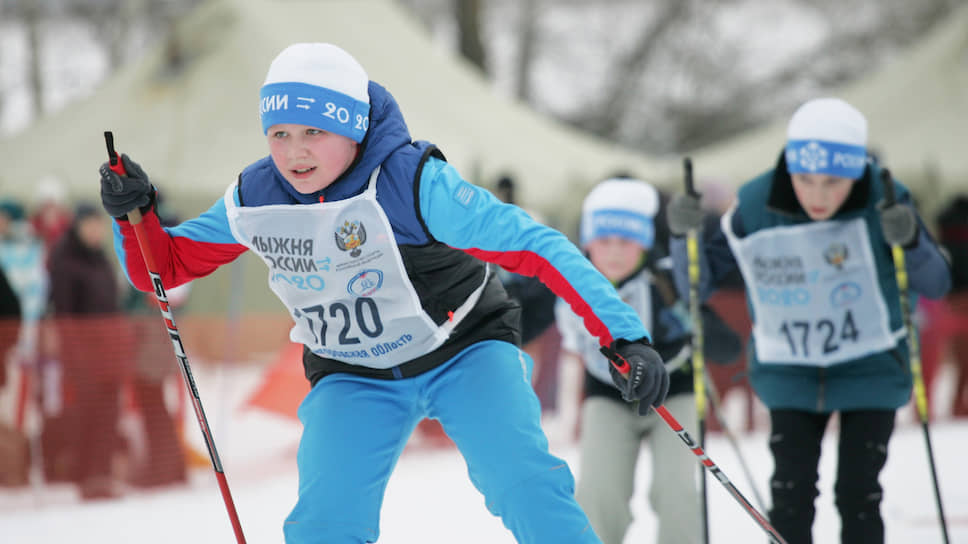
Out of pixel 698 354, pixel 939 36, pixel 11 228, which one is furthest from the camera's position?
pixel 939 36

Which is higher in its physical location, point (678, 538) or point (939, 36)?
point (939, 36)

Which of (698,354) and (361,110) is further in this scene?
(698,354)

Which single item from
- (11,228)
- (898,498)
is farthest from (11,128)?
(898,498)

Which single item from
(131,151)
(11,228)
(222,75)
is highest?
(222,75)

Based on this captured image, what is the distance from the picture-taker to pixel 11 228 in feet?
25.0

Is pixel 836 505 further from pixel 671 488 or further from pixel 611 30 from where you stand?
pixel 611 30

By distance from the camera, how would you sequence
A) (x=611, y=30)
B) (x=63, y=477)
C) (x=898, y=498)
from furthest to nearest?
(x=611, y=30) → (x=63, y=477) → (x=898, y=498)

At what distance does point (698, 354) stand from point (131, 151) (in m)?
7.99

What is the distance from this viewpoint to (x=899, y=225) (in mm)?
3385

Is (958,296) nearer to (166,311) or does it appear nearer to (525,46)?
(166,311)

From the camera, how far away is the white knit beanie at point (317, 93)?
105 inches

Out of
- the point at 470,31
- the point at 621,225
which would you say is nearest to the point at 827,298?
the point at 621,225

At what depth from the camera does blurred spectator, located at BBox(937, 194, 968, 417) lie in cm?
868

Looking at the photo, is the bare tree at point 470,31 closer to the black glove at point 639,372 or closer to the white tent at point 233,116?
the white tent at point 233,116
